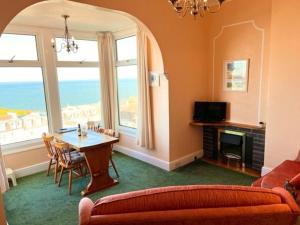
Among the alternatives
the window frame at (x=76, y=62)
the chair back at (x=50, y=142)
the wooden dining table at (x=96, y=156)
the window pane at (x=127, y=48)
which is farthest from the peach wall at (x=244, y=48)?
the chair back at (x=50, y=142)

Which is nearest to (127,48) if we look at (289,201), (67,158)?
(67,158)

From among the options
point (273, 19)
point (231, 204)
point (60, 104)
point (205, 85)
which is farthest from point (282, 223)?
point (60, 104)

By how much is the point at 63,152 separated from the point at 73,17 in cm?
213

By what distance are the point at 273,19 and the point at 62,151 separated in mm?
3498

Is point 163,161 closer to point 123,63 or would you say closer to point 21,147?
point 123,63

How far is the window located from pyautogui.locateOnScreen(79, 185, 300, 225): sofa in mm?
3462

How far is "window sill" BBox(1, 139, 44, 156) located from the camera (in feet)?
12.1

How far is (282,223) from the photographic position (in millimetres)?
1108

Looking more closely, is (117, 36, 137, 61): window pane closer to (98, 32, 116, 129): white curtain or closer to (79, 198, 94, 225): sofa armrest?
(98, 32, 116, 129): white curtain

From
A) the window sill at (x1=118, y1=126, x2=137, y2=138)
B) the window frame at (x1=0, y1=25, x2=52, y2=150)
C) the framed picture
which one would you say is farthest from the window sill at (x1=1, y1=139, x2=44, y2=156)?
the framed picture

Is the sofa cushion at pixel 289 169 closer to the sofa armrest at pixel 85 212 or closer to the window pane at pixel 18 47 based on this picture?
the sofa armrest at pixel 85 212

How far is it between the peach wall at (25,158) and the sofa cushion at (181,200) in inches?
131

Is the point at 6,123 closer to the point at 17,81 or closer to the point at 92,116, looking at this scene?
the point at 17,81

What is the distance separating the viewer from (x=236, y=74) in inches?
148
